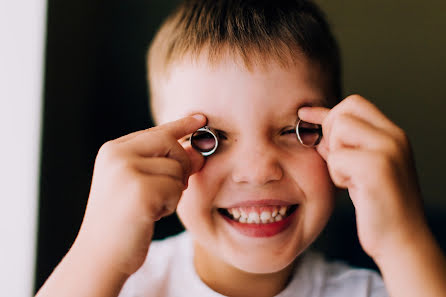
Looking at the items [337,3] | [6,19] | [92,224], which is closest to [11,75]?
[6,19]

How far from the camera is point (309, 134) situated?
2.49ft

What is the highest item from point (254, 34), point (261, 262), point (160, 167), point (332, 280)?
Answer: point (254, 34)

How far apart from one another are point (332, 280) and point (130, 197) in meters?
0.55

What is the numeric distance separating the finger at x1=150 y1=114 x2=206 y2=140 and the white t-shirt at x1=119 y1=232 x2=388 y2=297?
358mm

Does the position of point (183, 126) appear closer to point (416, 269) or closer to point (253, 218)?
point (253, 218)

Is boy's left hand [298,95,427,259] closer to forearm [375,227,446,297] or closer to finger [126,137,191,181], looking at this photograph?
forearm [375,227,446,297]

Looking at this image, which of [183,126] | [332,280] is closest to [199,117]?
[183,126]

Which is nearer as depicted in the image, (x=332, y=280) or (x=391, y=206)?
(x=391, y=206)

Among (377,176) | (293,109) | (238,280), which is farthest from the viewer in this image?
(238,280)

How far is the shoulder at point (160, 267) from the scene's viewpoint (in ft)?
2.99

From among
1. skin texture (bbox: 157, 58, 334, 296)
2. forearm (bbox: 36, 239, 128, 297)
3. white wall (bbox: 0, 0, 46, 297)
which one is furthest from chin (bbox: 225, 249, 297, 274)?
white wall (bbox: 0, 0, 46, 297)

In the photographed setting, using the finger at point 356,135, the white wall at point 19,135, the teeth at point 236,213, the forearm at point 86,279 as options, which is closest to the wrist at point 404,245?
the finger at point 356,135

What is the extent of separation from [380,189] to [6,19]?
779 mm

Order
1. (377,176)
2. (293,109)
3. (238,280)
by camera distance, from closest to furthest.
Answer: (377,176) < (293,109) < (238,280)
